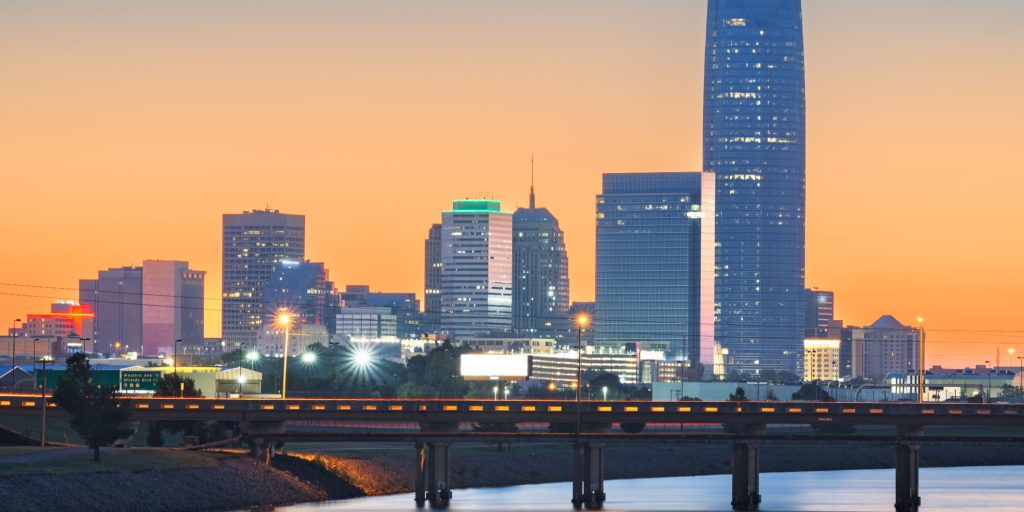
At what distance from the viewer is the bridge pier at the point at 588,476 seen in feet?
527

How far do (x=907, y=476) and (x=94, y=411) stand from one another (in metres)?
72.6

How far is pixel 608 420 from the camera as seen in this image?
164m

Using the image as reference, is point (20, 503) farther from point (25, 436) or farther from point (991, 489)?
point (991, 489)

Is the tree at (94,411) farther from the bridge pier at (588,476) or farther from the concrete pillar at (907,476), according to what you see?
the concrete pillar at (907,476)

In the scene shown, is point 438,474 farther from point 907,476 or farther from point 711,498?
point 907,476

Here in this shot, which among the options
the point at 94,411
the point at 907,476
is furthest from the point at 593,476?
the point at 94,411

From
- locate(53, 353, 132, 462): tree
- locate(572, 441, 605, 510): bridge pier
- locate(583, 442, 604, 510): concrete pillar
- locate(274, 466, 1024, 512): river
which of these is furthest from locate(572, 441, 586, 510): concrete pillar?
locate(53, 353, 132, 462): tree

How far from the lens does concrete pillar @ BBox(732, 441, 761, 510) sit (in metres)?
159

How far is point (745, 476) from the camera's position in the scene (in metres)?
160

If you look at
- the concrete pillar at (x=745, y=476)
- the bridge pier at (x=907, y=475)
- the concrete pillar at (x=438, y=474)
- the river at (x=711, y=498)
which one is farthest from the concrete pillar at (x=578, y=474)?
the bridge pier at (x=907, y=475)

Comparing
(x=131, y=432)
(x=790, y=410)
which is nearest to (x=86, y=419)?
(x=131, y=432)

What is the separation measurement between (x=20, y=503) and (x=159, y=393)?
2934 inches

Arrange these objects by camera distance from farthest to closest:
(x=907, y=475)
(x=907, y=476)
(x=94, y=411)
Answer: (x=907, y=475), (x=907, y=476), (x=94, y=411)

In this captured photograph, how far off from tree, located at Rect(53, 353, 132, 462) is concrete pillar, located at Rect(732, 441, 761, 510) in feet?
181
